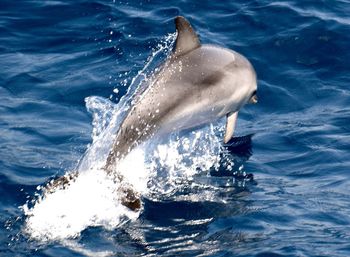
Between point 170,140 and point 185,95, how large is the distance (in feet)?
3.29

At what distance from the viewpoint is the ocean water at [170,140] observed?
28.2ft

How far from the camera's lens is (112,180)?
341 inches

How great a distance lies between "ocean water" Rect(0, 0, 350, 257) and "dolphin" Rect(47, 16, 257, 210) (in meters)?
0.29

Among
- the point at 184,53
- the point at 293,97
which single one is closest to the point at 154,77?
the point at 184,53

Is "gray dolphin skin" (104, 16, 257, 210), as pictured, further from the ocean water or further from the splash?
the ocean water

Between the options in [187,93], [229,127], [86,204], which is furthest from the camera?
[229,127]

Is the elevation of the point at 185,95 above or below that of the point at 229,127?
above

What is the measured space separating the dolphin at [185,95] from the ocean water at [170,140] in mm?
291

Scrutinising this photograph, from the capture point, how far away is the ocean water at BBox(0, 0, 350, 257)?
28.2ft

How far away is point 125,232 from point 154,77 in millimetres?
1866

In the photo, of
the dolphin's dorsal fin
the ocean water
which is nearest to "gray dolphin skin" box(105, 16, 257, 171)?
the dolphin's dorsal fin

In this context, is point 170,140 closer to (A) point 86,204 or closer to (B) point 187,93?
(B) point 187,93

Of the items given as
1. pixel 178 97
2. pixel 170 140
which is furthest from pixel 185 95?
pixel 170 140

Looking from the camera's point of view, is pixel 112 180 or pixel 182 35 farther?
pixel 182 35
